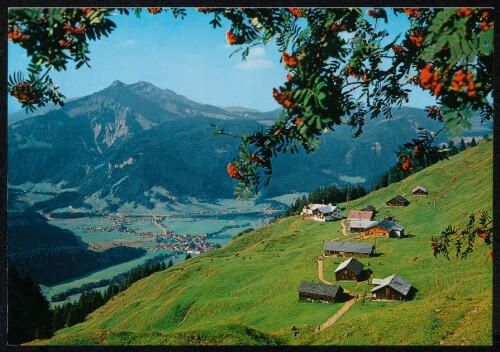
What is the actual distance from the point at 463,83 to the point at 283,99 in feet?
6.82

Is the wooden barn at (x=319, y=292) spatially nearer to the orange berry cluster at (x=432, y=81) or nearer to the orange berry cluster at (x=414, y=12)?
the orange berry cluster at (x=414, y=12)

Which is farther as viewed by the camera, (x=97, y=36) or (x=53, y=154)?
(x=53, y=154)

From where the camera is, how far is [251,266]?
23.1 m

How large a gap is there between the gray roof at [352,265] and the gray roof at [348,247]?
1.51ft

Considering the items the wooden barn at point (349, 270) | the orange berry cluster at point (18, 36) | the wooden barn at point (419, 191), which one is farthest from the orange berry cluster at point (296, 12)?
the wooden barn at point (349, 270)

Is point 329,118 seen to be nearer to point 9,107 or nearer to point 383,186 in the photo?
point 9,107

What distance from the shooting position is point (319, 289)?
52.4 ft

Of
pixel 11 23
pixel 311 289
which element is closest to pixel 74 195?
pixel 11 23

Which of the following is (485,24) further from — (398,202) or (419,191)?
(398,202)

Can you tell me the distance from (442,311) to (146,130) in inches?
549

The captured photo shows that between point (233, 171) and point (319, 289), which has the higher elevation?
point (233, 171)

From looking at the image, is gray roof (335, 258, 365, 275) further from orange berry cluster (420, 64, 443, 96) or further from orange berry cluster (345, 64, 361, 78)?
orange berry cluster (420, 64, 443, 96)

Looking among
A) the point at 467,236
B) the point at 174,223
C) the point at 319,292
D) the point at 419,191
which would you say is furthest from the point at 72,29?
the point at 419,191

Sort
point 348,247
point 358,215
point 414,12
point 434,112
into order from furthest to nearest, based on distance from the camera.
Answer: point 348,247
point 358,215
point 434,112
point 414,12
